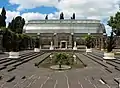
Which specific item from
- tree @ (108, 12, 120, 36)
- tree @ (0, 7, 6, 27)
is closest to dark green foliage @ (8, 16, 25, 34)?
tree @ (0, 7, 6, 27)

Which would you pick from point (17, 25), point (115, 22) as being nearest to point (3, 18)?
point (17, 25)

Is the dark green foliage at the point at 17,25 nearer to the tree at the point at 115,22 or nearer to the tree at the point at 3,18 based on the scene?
the tree at the point at 3,18

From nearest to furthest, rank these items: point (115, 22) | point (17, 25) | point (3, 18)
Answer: point (115, 22) → point (3, 18) → point (17, 25)

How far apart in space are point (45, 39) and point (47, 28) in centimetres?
523

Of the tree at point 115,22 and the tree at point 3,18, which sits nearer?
the tree at point 115,22

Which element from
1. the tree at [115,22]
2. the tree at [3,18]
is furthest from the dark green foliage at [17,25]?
the tree at [115,22]

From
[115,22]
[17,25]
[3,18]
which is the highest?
[3,18]

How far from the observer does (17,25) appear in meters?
80.4

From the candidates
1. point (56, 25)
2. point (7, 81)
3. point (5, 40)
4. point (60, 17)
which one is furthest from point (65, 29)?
point (7, 81)

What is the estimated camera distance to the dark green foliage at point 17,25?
75812 millimetres

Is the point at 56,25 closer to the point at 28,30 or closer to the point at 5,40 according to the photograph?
the point at 28,30

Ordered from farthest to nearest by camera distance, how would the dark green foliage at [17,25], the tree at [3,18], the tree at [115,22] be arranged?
the dark green foliage at [17,25], the tree at [3,18], the tree at [115,22]

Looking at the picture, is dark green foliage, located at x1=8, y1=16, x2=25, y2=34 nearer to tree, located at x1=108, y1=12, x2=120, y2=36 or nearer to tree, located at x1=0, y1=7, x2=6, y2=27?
tree, located at x1=0, y1=7, x2=6, y2=27

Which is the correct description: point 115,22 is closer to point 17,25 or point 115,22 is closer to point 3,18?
point 3,18
